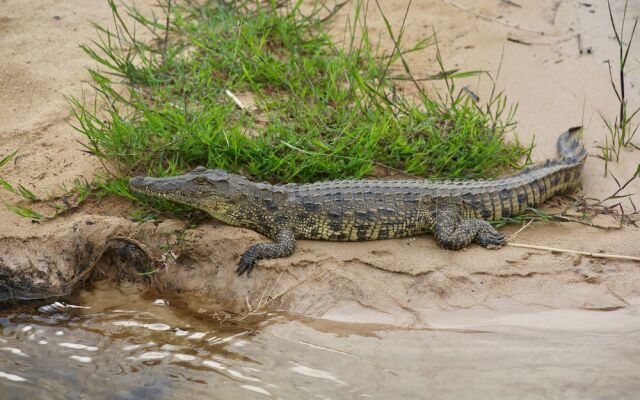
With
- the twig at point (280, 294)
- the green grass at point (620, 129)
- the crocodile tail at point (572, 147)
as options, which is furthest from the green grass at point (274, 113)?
the twig at point (280, 294)

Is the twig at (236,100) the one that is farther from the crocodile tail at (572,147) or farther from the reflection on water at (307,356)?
the crocodile tail at (572,147)

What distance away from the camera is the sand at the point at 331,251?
14.5ft

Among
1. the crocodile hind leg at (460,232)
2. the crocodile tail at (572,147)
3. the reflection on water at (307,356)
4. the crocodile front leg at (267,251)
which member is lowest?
the reflection on water at (307,356)

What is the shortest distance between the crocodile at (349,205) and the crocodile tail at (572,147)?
18.1 inches

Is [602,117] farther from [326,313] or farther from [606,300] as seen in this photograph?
[326,313]

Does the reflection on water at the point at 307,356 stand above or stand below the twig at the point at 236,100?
below

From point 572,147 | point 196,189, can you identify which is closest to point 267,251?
point 196,189

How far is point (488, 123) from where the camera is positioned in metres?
5.96

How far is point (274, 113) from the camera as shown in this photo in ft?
18.9

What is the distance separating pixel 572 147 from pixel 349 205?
1946mm

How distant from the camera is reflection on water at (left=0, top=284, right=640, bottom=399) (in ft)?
12.6

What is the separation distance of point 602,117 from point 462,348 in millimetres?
2781

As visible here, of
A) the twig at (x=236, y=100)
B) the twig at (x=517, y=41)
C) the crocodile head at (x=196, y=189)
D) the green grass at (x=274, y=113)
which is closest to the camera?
the crocodile head at (x=196, y=189)

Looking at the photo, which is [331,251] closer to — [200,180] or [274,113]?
[200,180]
